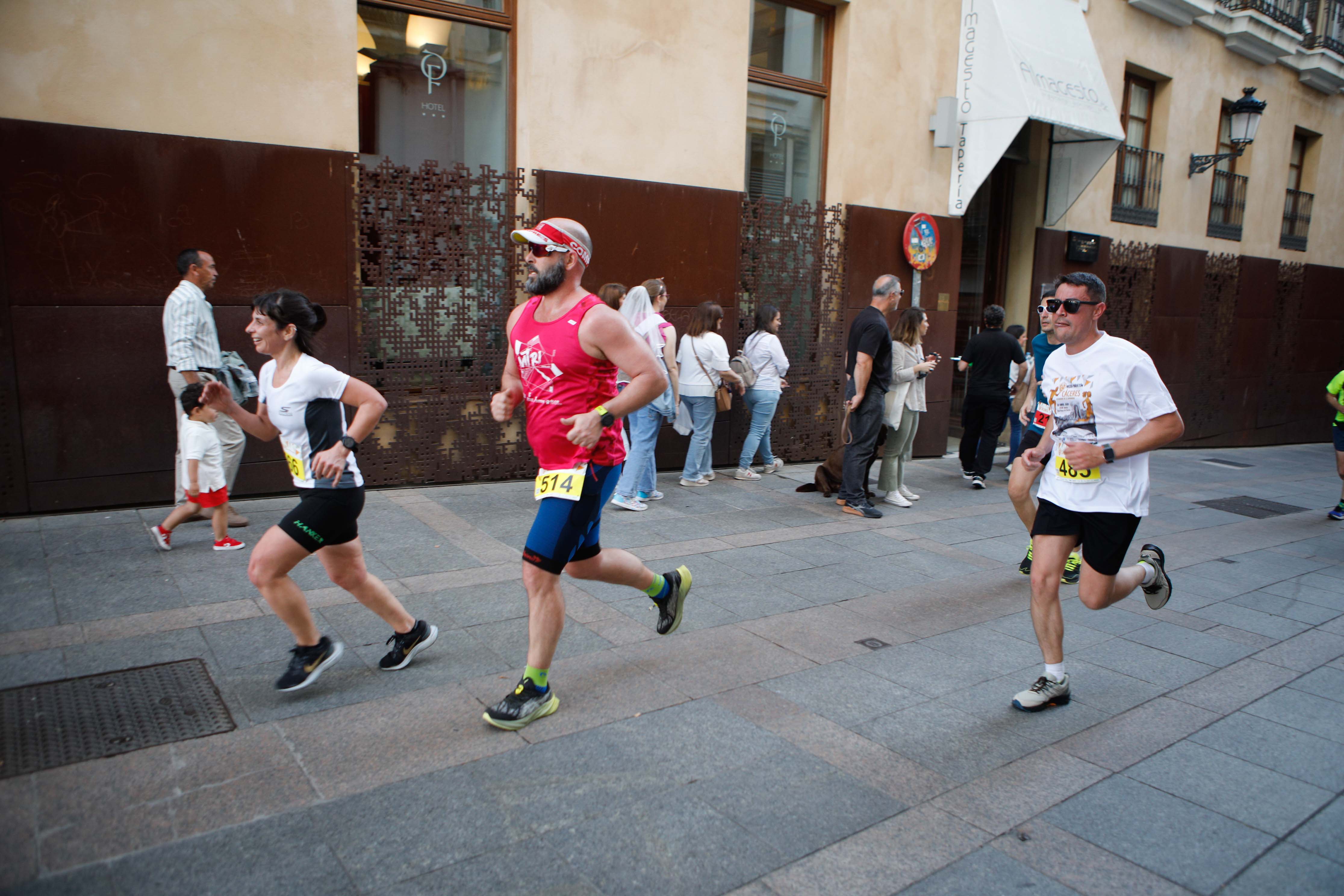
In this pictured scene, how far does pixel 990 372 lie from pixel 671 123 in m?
4.26

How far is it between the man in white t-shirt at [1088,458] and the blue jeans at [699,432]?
4.55 m

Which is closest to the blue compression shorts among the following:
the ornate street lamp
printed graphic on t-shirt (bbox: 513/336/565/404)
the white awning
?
printed graphic on t-shirt (bbox: 513/336/565/404)

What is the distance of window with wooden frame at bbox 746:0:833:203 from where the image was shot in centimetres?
985

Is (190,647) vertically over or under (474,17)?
under

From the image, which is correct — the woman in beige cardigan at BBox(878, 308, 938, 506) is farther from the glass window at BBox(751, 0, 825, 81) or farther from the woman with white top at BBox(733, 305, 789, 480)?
the glass window at BBox(751, 0, 825, 81)

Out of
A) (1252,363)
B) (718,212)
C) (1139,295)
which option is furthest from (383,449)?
(1252,363)

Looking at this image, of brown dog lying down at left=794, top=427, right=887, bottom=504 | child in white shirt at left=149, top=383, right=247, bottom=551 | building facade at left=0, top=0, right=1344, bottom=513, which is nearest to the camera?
child in white shirt at left=149, top=383, right=247, bottom=551

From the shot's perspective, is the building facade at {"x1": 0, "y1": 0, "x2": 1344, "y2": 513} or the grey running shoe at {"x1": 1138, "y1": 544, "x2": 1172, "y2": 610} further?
the building facade at {"x1": 0, "y1": 0, "x2": 1344, "y2": 513}

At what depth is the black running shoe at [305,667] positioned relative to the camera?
386 cm

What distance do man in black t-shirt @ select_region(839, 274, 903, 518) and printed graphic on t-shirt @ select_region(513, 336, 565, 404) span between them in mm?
4454

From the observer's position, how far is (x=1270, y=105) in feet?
52.4

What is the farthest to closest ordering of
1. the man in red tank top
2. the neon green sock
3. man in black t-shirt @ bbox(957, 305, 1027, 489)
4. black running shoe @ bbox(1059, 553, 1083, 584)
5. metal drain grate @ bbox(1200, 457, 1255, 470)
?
metal drain grate @ bbox(1200, 457, 1255, 470) < man in black t-shirt @ bbox(957, 305, 1027, 489) < black running shoe @ bbox(1059, 553, 1083, 584) < the neon green sock < the man in red tank top

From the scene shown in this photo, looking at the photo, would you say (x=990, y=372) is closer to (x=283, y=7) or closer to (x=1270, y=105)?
(x=283, y=7)

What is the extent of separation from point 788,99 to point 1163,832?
8.76m
